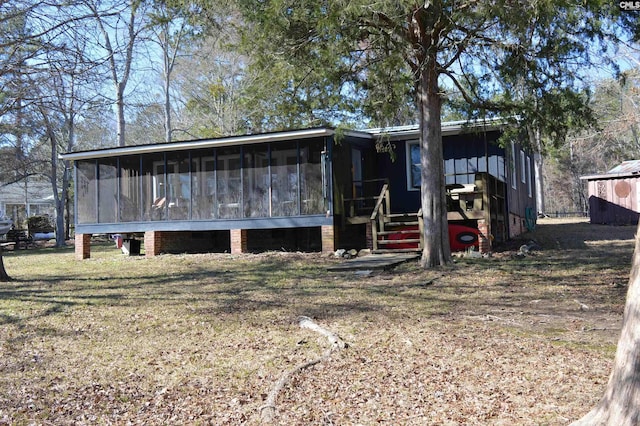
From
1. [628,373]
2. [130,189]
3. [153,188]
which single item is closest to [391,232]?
[153,188]

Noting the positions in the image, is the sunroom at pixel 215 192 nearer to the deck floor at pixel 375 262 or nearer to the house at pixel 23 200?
the deck floor at pixel 375 262

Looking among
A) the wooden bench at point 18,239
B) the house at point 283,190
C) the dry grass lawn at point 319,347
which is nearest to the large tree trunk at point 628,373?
the dry grass lawn at point 319,347

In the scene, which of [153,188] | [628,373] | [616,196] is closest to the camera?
[628,373]

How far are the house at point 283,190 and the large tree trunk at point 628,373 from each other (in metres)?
8.91

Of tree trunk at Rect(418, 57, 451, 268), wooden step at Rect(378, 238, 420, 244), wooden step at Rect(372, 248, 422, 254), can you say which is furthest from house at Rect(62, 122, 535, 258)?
tree trunk at Rect(418, 57, 451, 268)

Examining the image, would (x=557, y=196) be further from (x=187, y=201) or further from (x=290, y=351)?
(x=290, y=351)

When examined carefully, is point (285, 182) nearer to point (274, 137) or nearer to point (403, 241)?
point (274, 137)

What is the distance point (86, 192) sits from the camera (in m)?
15.2

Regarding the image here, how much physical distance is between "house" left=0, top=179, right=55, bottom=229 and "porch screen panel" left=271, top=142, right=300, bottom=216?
28.1 m

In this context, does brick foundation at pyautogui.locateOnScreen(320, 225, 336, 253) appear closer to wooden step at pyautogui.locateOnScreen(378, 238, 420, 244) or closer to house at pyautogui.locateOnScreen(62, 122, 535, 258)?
house at pyautogui.locateOnScreen(62, 122, 535, 258)

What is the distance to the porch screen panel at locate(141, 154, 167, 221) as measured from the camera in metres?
14.2

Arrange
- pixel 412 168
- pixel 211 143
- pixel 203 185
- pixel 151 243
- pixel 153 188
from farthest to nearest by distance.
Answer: pixel 412 168
pixel 153 188
pixel 151 243
pixel 203 185
pixel 211 143

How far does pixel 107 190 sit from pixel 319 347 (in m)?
11.3

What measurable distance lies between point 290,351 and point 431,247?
5279mm
